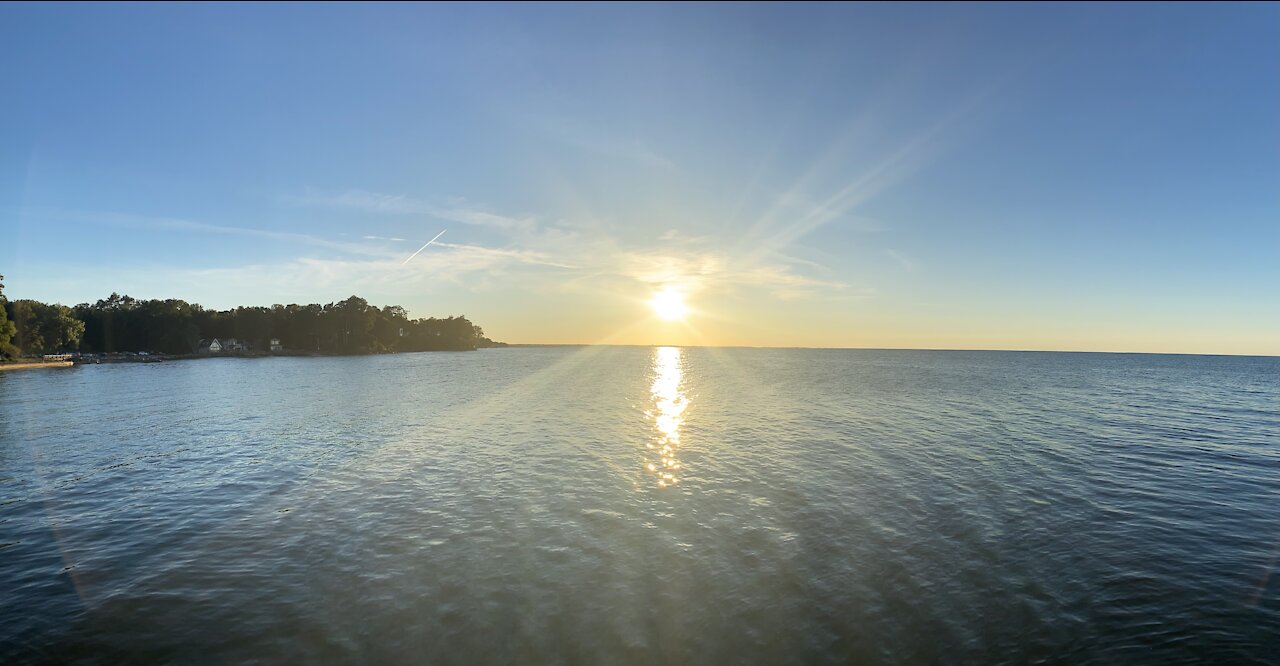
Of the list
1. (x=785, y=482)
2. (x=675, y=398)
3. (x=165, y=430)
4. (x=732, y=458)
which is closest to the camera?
(x=785, y=482)

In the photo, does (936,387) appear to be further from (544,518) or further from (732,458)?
(544,518)

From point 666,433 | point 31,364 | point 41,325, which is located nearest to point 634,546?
point 666,433

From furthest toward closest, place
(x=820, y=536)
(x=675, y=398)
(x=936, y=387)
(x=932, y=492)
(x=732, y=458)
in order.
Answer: (x=936, y=387) < (x=675, y=398) < (x=732, y=458) < (x=932, y=492) < (x=820, y=536)

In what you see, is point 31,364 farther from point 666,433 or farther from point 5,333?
point 666,433

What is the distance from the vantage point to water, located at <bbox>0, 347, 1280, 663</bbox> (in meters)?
14.3

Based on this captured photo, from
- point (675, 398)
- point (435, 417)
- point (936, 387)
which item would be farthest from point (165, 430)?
point (936, 387)

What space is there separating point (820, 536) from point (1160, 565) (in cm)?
1149

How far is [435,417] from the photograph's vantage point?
55.0m

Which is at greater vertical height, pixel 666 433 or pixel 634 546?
pixel 666 433

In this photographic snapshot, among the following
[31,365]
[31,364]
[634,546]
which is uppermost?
[31,364]

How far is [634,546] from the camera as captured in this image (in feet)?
67.5

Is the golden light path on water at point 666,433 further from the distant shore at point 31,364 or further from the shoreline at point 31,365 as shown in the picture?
the distant shore at point 31,364

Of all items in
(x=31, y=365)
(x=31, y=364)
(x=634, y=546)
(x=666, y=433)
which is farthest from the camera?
(x=31, y=364)

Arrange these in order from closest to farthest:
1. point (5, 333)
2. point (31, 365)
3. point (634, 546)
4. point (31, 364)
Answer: point (634, 546)
point (5, 333)
point (31, 365)
point (31, 364)
